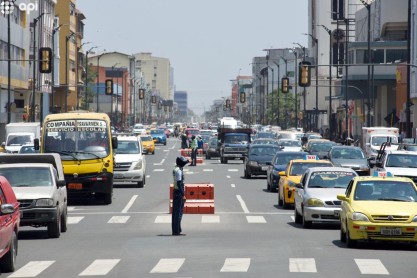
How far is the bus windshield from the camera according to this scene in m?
38.7

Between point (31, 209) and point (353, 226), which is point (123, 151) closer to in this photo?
point (31, 209)

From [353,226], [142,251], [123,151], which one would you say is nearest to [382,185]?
[353,226]

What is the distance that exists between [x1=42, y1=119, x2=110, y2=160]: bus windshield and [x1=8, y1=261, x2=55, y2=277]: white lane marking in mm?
17508

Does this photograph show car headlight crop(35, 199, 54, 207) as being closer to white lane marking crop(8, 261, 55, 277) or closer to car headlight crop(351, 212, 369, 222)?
white lane marking crop(8, 261, 55, 277)

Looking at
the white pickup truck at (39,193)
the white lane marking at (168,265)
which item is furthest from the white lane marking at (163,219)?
the white lane marking at (168,265)

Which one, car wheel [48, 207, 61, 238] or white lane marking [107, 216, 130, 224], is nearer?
car wheel [48, 207, 61, 238]

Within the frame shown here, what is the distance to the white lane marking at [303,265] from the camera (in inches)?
769

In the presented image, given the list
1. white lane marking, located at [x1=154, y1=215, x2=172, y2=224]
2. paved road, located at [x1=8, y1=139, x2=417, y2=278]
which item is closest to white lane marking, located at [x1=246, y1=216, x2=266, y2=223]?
paved road, located at [x1=8, y1=139, x2=417, y2=278]

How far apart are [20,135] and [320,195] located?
40.8 m

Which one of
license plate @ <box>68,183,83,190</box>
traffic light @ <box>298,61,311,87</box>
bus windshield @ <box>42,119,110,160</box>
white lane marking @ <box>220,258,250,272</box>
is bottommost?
white lane marking @ <box>220,258,250,272</box>

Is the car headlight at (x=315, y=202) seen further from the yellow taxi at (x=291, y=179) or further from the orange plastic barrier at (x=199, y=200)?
the yellow taxi at (x=291, y=179)

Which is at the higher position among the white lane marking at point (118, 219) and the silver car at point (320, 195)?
the silver car at point (320, 195)

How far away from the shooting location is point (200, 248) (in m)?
23.7
